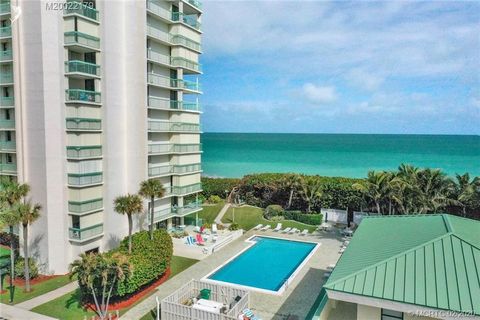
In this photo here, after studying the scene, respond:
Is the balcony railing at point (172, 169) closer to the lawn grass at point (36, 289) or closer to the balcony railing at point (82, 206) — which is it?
the balcony railing at point (82, 206)

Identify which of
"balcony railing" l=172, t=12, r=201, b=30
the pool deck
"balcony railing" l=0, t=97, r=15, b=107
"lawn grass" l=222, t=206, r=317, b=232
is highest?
"balcony railing" l=172, t=12, r=201, b=30

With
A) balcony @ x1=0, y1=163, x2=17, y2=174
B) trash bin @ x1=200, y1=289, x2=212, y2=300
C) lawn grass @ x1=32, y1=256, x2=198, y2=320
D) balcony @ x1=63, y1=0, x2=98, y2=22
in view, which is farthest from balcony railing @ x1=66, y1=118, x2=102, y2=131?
trash bin @ x1=200, y1=289, x2=212, y2=300

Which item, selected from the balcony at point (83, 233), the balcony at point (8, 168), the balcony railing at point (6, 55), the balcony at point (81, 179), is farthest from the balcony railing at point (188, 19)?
the balcony at point (83, 233)

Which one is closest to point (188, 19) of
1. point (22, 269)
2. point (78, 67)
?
point (78, 67)

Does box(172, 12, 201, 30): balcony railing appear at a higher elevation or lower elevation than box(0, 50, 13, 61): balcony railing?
higher

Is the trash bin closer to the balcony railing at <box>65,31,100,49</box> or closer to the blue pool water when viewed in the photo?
the blue pool water

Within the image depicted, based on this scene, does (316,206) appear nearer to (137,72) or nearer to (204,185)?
(204,185)

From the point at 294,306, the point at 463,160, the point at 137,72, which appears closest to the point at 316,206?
the point at 294,306
